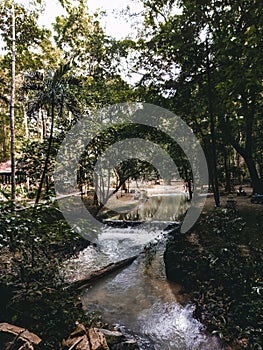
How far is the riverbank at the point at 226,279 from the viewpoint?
3.32 metres

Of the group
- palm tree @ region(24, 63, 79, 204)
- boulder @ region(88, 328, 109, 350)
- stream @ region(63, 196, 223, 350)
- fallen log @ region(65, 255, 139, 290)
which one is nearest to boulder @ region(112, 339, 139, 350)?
stream @ region(63, 196, 223, 350)

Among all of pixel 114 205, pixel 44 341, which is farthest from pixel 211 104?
pixel 114 205

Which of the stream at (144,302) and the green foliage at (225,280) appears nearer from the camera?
the green foliage at (225,280)

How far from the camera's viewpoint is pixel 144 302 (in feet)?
15.4

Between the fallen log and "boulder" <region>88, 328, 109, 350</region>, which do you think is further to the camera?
the fallen log

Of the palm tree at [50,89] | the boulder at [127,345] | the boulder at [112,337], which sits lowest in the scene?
the boulder at [127,345]

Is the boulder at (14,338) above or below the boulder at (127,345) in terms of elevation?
above

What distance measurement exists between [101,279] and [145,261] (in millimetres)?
1587

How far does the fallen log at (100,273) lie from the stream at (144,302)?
0.16 m

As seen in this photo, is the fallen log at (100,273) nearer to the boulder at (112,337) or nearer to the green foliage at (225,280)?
the green foliage at (225,280)

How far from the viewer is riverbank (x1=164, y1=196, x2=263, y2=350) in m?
3.32

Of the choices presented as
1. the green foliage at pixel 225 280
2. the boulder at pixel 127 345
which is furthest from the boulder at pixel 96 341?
the green foliage at pixel 225 280

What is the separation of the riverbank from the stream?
24 cm

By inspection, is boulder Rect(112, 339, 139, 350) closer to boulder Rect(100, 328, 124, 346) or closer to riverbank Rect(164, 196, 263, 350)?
boulder Rect(100, 328, 124, 346)
